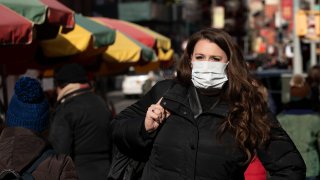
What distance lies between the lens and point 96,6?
167 ft

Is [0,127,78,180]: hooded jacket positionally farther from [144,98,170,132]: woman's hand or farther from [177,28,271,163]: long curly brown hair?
[177,28,271,163]: long curly brown hair

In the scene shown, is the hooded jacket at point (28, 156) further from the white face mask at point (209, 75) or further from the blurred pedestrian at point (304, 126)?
the blurred pedestrian at point (304, 126)

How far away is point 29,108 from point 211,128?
2.97ft

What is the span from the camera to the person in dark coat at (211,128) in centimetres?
323

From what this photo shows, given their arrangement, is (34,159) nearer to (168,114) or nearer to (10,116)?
(10,116)

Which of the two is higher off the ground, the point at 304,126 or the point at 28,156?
the point at 28,156

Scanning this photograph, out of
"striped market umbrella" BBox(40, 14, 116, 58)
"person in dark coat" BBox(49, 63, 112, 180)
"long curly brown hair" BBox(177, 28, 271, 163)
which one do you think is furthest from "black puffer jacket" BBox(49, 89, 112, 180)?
"long curly brown hair" BBox(177, 28, 271, 163)

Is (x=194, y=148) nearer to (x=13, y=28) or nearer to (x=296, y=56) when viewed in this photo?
(x=13, y=28)

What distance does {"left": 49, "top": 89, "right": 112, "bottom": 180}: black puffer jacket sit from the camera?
225 inches

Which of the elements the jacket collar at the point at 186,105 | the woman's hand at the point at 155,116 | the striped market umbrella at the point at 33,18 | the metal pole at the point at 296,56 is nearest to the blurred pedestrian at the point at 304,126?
the striped market umbrella at the point at 33,18

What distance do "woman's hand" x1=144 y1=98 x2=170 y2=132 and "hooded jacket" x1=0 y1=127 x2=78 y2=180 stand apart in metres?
0.42

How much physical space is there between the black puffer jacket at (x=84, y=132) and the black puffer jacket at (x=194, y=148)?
238 cm

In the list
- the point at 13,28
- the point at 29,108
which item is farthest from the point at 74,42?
the point at 29,108

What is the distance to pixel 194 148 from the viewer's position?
3.22m
